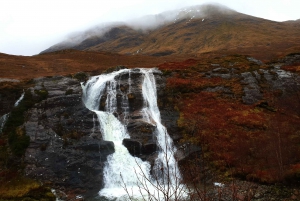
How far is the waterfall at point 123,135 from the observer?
2191 centimetres

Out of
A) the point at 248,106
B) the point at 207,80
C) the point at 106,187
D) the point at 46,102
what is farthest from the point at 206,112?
the point at 46,102

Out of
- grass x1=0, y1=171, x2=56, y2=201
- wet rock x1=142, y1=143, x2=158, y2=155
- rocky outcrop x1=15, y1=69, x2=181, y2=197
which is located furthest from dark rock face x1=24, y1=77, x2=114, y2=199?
wet rock x1=142, y1=143, x2=158, y2=155

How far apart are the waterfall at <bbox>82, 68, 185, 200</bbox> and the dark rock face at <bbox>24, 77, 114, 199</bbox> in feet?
3.40

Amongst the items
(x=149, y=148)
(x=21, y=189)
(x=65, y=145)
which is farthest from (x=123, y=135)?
(x=21, y=189)

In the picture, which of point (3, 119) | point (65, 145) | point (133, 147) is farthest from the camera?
point (3, 119)

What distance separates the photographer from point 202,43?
150375mm

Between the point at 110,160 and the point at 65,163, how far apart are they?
434 cm

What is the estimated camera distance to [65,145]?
83.7 feet

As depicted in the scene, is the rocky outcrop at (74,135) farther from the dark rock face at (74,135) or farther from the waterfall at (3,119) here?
the waterfall at (3,119)

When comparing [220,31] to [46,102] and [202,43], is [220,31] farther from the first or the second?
[46,102]

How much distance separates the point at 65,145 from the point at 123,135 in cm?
637

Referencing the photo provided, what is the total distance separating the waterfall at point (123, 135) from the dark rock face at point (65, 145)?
1.04 metres

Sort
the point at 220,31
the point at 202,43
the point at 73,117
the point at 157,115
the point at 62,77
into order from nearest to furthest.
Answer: the point at 73,117 < the point at 157,115 < the point at 62,77 < the point at 202,43 < the point at 220,31

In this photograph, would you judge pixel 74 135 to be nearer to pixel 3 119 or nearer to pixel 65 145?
pixel 65 145
